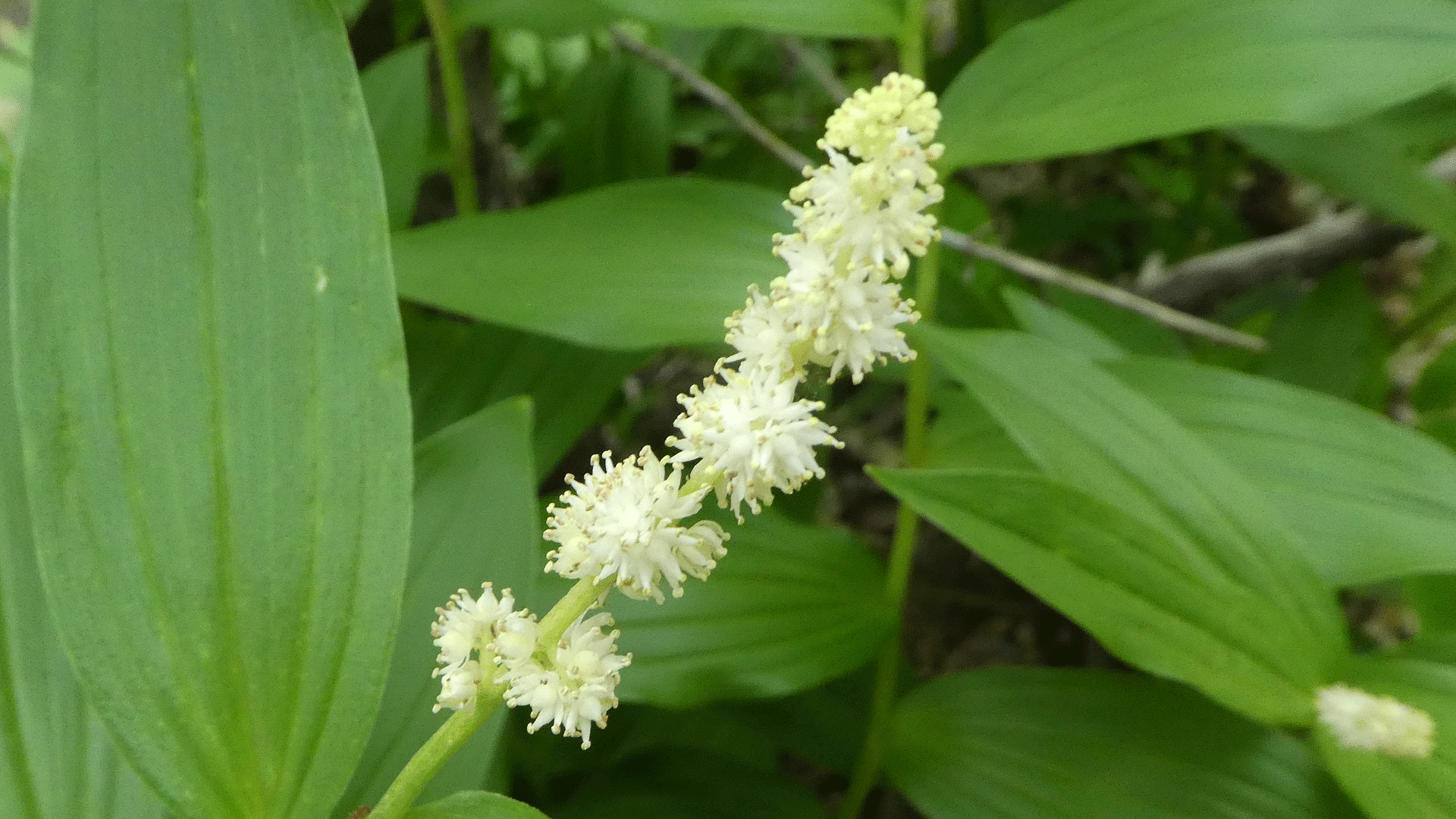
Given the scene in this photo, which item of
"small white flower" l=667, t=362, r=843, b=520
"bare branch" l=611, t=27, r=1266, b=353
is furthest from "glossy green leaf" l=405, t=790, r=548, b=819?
"bare branch" l=611, t=27, r=1266, b=353

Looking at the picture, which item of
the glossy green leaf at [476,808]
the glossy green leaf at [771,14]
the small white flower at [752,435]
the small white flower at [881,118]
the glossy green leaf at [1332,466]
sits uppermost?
the glossy green leaf at [771,14]

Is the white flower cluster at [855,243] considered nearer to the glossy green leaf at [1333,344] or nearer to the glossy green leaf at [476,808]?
the glossy green leaf at [476,808]

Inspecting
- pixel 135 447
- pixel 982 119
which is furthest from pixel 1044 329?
pixel 135 447

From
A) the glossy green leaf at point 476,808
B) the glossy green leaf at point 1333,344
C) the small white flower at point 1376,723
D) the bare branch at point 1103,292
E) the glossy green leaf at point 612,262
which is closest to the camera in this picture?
the glossy green leaf at point 476,808

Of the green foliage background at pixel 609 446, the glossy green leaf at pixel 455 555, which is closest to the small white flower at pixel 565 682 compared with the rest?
the green foliage background at pixel 609 446

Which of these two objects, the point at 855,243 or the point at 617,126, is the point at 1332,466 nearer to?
the point at 855,243

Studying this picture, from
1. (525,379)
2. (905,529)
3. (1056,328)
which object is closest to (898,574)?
(905,529)

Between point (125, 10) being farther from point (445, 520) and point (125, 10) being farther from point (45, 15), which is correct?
point (445, 520)
